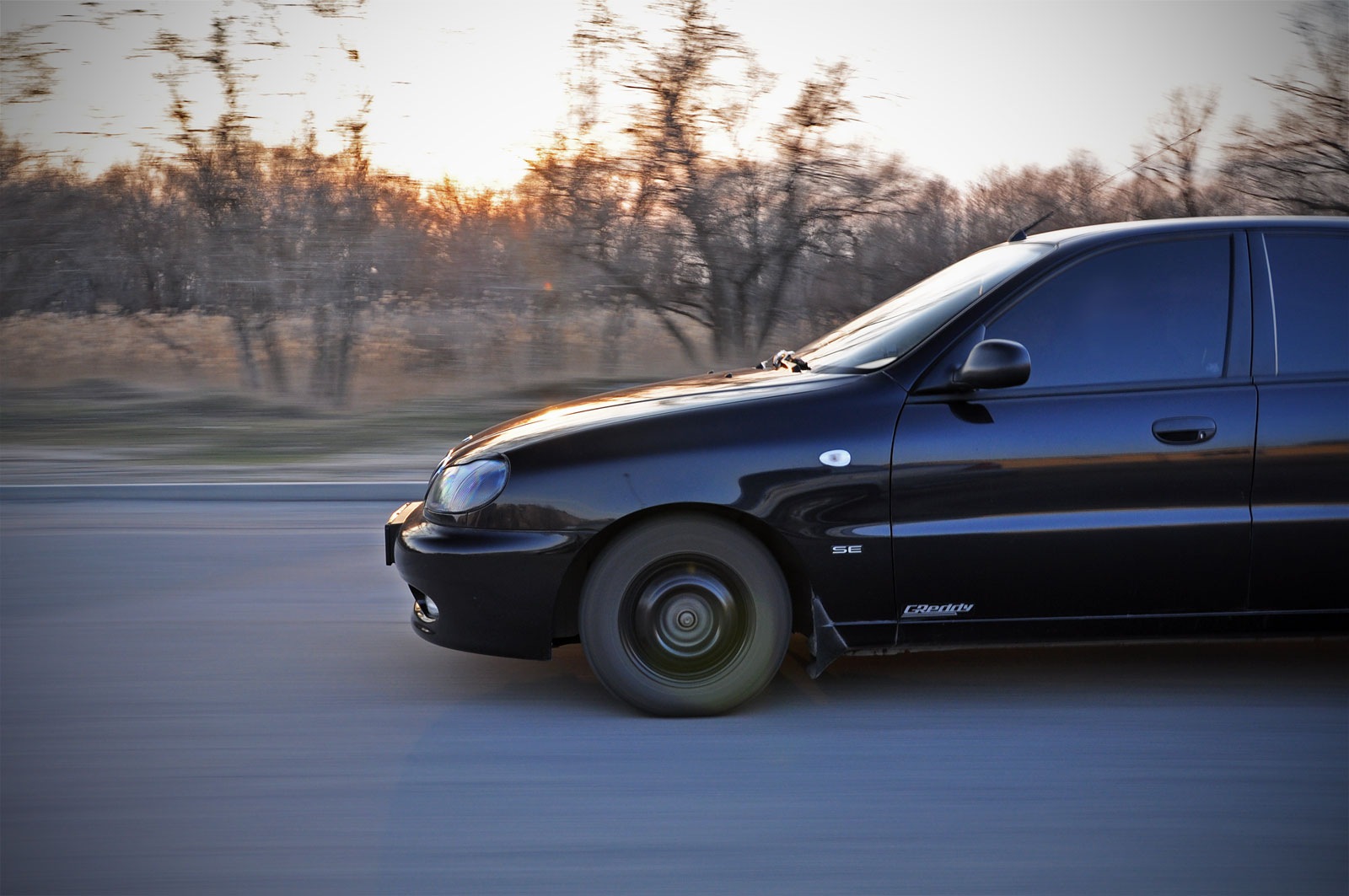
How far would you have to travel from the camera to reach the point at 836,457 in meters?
4.28

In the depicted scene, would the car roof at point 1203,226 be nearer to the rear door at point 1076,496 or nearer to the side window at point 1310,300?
the side window at point 1310,300

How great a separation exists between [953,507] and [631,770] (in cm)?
130

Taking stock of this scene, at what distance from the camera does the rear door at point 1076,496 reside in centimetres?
428

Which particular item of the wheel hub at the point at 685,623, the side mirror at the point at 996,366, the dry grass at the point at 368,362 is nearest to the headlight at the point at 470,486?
the wheel hub at the point at 685,623

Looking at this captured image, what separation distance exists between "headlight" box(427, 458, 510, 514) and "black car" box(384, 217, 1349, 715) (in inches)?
0.5

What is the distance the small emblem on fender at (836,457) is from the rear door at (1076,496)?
0.50 ft

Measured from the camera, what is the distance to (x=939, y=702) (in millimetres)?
4551

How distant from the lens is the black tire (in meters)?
4.30

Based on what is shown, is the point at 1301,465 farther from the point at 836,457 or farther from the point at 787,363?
the point at 787,363

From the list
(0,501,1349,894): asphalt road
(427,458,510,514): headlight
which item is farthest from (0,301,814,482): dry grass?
(427,458,510,514): headlight

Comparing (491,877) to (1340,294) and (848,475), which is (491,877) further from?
(1340,294)

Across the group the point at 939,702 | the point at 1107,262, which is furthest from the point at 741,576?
the point at 1107,262

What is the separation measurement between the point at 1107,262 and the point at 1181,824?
1.89m

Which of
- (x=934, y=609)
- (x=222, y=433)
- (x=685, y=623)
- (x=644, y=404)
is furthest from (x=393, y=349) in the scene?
(x=934, y=609)
